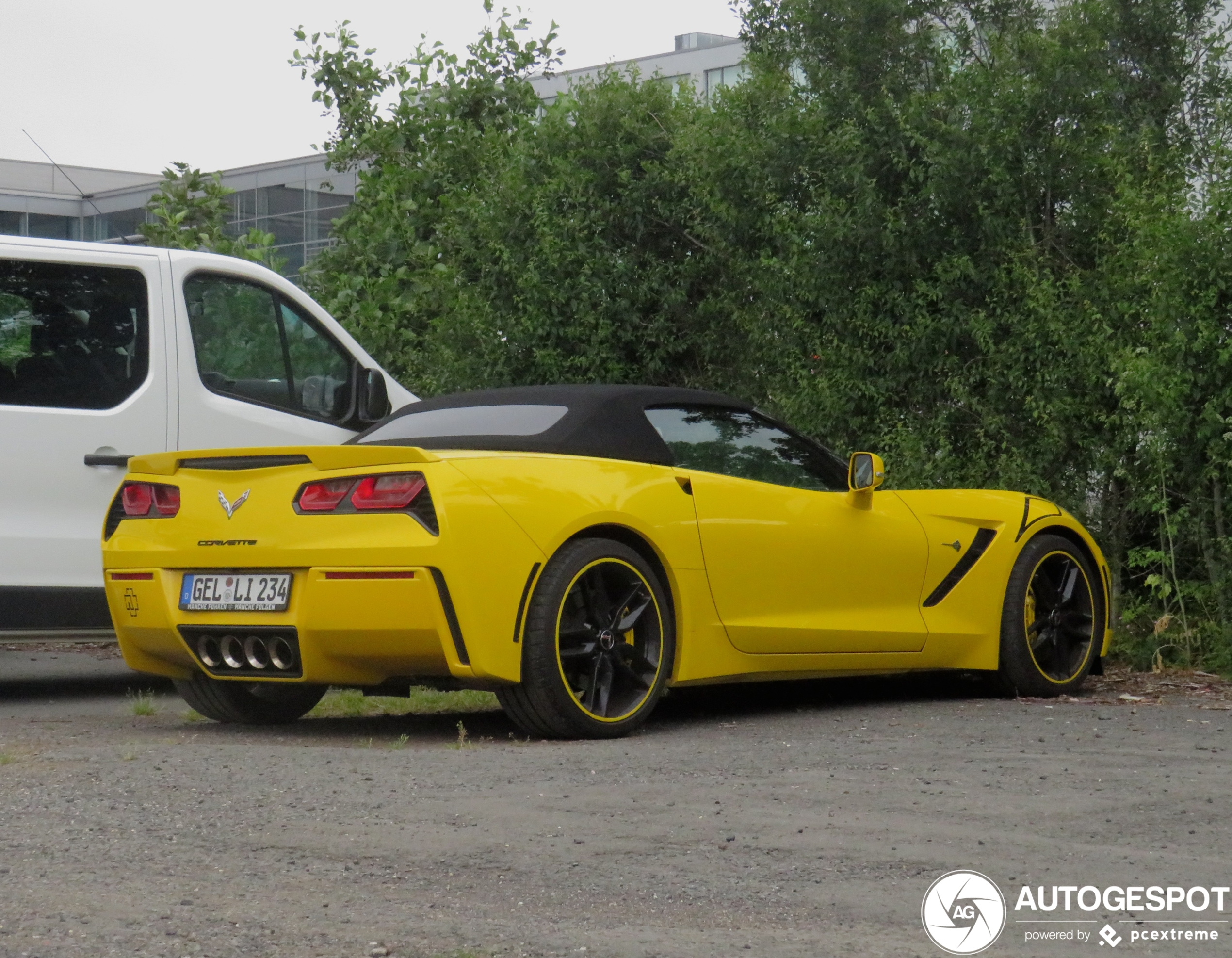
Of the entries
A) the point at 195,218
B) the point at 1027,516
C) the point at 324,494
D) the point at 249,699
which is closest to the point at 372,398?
the point at 249,699

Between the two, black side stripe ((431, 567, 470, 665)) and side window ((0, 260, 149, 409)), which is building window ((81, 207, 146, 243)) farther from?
black side stripe ((431, 567, 470, 665))

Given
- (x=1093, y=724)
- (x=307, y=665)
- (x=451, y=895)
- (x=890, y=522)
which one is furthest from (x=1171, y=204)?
(x=451, y=895)

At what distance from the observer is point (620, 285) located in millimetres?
12828

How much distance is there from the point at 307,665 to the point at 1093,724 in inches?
120

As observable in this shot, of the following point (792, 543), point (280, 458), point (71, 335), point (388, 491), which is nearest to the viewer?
point (388, 491)

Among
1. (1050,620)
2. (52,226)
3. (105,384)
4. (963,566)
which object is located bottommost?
(1050,620)

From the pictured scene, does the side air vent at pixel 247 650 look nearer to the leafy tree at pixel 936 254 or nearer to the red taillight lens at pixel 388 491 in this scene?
the red taillight lens at pixel 388 491

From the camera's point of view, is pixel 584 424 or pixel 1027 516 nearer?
pixel 584 424

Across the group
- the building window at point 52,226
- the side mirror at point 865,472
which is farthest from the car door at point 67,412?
the building window at point 52,226

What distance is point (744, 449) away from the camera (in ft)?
24.9

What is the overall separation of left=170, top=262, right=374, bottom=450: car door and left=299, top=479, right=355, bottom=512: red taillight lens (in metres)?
2.70

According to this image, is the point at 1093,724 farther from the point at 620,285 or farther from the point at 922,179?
the point at 620,285

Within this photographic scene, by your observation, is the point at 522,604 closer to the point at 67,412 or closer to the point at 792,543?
the point at 792,543

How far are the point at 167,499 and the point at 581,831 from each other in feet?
9.32
